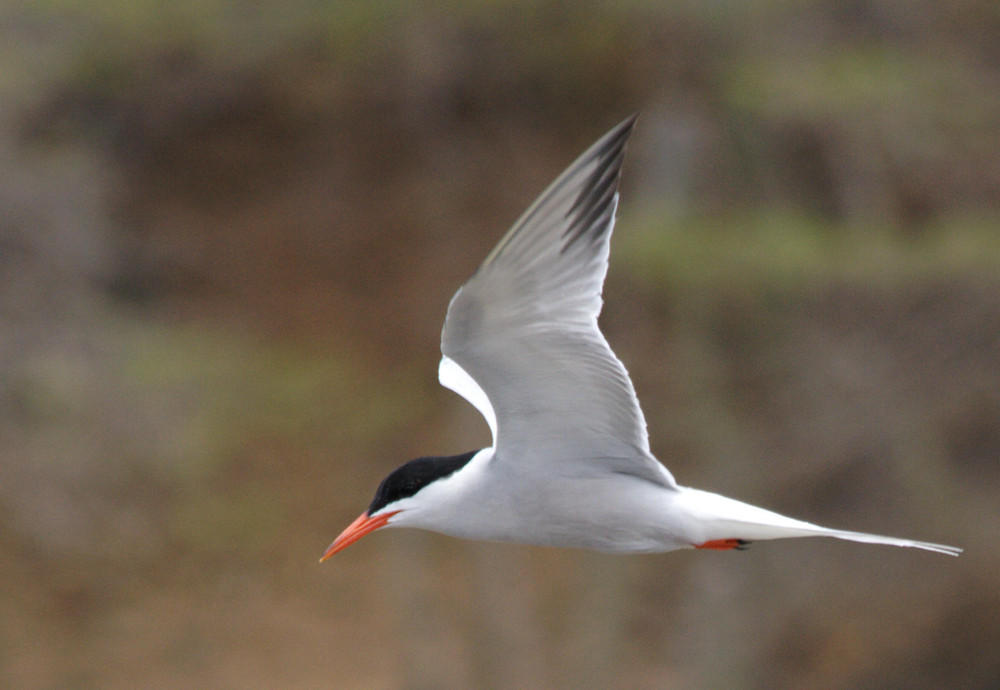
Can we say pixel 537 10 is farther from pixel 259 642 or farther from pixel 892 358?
pixel 259 642

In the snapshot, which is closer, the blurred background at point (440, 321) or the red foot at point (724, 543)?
the red foot at point (724, 543)

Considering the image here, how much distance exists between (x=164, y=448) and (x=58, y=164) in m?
1.30

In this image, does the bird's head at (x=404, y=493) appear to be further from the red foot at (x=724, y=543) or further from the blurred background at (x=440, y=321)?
the blurred background at (x=440, y=321)

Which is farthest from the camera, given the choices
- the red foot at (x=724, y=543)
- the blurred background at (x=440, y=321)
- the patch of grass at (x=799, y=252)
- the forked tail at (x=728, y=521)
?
the blurred background at (x=440, y=321)

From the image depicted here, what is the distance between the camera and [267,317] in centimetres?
781

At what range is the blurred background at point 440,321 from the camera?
4.08 meters

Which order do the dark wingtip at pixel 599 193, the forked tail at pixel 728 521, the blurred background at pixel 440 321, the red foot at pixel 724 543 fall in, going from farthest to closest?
the blurred background at pixel 440 321 → the red foot at pixel 724 543 → the forked tail at pixel 728 521 → the dark wingtip at pixel 599 193

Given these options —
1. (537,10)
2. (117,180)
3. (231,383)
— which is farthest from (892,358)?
(117,180)

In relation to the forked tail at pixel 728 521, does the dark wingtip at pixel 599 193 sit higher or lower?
higher

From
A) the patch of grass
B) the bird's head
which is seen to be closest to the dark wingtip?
the bird's head

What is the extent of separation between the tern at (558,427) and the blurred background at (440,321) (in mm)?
1938

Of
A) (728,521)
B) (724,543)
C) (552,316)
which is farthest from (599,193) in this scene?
(724,543)

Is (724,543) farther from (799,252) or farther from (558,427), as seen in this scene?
(799,252)

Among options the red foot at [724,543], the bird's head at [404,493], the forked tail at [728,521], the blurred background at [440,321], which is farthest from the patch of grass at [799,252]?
the bird's head at [404,493]
